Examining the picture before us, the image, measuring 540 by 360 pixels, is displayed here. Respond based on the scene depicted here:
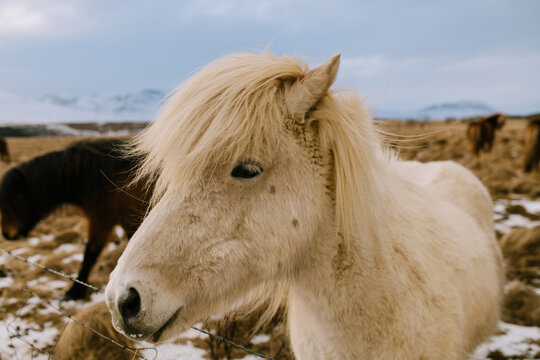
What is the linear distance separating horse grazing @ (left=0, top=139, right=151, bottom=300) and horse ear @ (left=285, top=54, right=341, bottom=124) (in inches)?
140

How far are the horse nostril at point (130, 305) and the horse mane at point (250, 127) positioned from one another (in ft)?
1.41

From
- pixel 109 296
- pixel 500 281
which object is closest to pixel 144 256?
pixel 109 296

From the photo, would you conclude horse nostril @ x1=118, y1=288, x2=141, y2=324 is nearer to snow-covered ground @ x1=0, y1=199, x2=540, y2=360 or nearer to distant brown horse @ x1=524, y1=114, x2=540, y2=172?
snow-covered ground @ x1=0, y1=199, x2=540, y2=360

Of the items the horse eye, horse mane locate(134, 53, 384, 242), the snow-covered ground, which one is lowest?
the snow-covered ground

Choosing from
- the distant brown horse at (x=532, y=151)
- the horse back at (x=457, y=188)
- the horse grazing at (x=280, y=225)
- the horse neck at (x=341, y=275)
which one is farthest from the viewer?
the distant brown horse at (x=532, y=151)

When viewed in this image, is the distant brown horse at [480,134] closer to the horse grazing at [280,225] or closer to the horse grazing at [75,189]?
Answer: the horse grazing at [75,189]

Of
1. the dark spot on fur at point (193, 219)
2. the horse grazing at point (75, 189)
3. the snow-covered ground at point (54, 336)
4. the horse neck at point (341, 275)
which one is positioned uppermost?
the dark spot on fur at point (193, 219)

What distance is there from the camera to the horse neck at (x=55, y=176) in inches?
172

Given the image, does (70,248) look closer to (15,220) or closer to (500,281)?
(15,220)

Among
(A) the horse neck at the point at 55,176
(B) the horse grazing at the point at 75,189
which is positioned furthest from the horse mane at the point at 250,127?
(A) the horse neck at the point at 55,176

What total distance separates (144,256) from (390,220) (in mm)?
1206

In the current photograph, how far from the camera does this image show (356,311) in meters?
1.45

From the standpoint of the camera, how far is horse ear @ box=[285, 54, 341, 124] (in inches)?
47.8

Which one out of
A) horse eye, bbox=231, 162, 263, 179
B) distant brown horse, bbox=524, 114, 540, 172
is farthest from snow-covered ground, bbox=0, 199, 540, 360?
distant brown horse, bbox=524, 114, 540, 172
